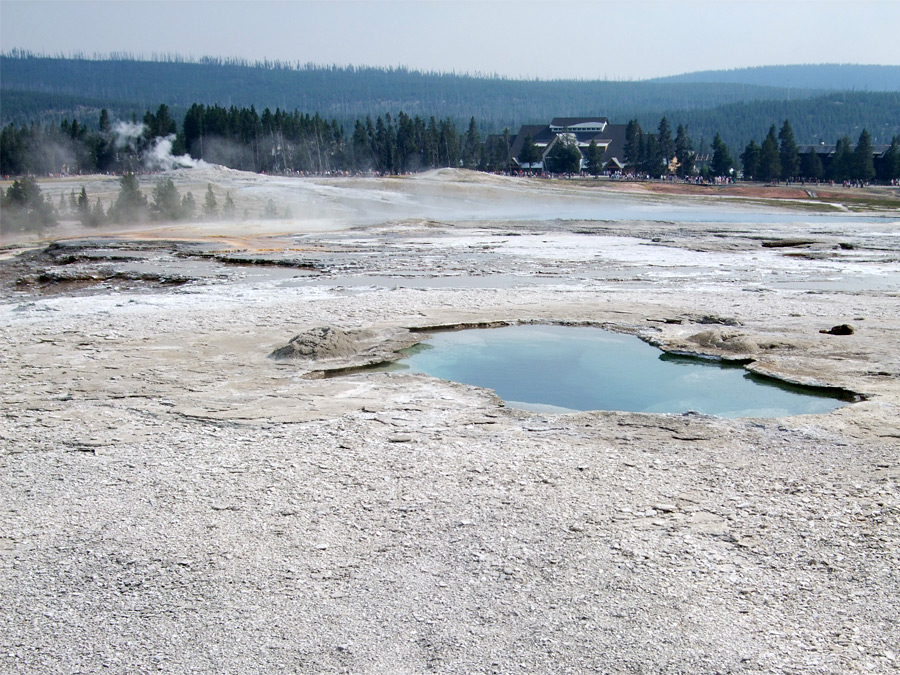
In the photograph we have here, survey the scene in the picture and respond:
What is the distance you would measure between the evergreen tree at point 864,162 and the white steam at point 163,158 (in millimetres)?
55371

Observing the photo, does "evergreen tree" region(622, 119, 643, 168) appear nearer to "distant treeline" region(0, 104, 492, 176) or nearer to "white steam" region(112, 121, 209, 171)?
"distant treeline" region(0, 104, 492, 176)

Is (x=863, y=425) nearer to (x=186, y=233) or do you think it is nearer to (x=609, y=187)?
(x=186, y=233)

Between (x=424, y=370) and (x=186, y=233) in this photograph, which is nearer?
(x=424, y=370)

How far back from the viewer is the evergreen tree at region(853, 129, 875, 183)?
67625 millimetres

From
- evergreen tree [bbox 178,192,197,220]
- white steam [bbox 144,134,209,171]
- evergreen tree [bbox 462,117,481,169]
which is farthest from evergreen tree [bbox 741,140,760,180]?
evergreen tree [bbox 178,192,197,220]

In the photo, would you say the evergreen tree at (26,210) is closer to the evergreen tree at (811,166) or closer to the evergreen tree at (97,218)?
the evergreen tree at (97,218)

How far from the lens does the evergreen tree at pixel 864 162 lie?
222 ft

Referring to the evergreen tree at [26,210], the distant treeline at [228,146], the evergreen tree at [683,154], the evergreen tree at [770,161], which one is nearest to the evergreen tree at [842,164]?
the evergreen tree at [770,161]

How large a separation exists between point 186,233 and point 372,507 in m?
26.4

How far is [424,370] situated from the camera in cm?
1077

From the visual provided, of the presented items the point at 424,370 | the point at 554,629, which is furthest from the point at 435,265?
the point at 554,629

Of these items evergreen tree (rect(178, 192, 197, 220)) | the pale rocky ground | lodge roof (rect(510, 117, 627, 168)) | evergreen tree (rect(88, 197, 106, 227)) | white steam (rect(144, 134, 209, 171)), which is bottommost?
the pale rocky ground

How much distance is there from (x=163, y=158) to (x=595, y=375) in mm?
67887

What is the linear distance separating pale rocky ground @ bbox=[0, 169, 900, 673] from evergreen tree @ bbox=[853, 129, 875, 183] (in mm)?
62130
